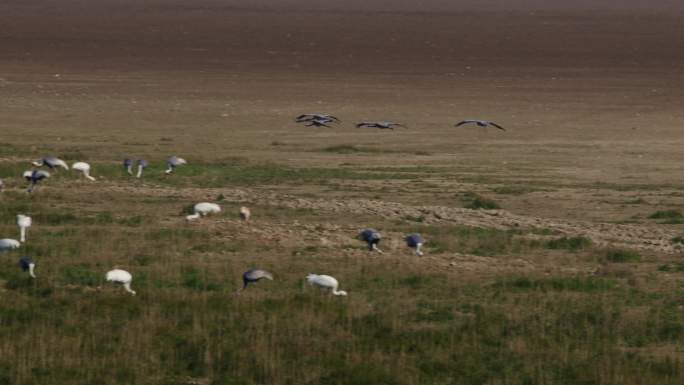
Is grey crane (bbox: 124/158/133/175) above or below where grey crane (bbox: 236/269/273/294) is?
above

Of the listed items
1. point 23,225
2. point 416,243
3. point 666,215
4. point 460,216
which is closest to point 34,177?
point 23,225

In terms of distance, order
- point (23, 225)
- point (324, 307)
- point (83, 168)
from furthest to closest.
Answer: point (83, 168)
point (23, 225)
point (324, 307)

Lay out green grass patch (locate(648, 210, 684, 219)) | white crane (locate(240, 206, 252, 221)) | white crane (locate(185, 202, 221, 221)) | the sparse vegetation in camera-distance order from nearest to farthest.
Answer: white crane (locate(240, 206, 252, 221)), white crane (locate(185, 202, 221, 221)), green grass patch (locate(648, 210, 684, 219)), the sparse vegetation

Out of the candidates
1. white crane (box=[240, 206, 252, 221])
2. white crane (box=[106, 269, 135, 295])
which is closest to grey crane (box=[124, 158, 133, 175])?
white crane (box=[240, 206, 252, 221])

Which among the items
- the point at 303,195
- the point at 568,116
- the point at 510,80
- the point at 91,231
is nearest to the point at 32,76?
the point at 510,80

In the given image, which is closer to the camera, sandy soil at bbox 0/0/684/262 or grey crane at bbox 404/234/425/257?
grey crane at bbox 404/234/425/257

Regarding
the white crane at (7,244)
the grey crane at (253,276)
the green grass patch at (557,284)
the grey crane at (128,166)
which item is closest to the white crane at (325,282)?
the grey crane at (253,276)

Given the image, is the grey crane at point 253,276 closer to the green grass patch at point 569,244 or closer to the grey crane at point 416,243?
the grey crane at point 416,243

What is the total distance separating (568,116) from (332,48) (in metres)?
28.8

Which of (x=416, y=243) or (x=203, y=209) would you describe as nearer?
(x=416, y=243)

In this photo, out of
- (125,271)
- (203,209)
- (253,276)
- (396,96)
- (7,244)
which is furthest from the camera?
(396,96)

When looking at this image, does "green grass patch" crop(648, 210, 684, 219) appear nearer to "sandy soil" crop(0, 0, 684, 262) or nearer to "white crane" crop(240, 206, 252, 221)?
"sandy soil" crop(0, 0, 684, 262)

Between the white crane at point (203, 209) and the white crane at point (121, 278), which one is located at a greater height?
the white crane at point (203, 209)

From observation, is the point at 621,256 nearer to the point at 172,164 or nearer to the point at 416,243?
the point at 416,243
